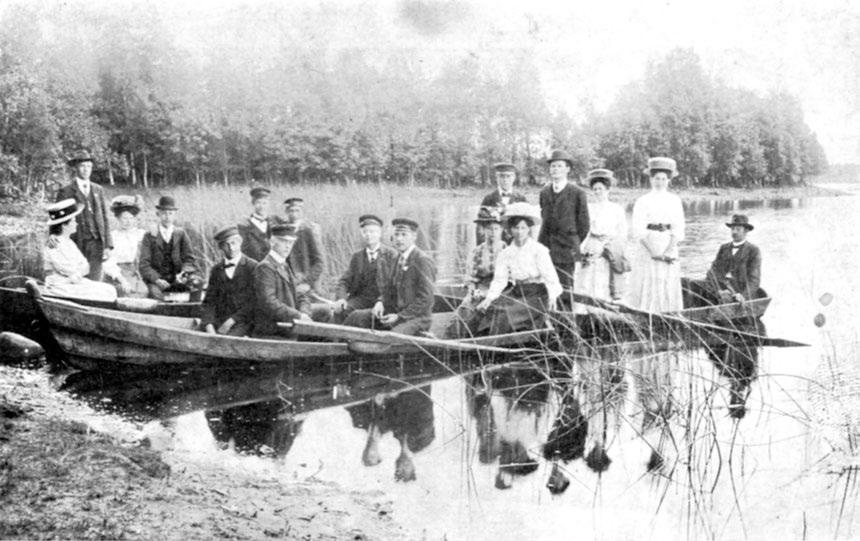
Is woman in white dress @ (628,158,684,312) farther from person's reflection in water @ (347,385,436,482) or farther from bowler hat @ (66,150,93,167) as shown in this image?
bowler hat @ (66,150,93,167)

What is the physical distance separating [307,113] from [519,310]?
5.07m

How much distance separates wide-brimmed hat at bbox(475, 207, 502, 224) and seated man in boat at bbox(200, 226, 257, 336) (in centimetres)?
201

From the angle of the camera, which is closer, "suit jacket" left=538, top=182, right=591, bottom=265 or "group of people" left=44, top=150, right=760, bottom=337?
"group of people" left=44, top=150, right=760, bottom=337

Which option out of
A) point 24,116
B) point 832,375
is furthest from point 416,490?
point 24,116

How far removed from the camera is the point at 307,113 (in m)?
10.3

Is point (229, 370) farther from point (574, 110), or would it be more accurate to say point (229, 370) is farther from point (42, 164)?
point (574, 110)

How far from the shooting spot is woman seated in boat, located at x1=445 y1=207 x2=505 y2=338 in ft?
22.1

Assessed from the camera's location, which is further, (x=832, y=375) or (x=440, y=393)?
(x=440, y=393)

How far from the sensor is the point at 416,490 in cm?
409

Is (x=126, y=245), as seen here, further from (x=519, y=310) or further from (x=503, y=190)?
(x=519, y=310)

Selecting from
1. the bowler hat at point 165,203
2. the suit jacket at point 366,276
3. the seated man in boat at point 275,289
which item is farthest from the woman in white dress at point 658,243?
the bowler hat at point 165,203

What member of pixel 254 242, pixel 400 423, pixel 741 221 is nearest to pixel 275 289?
pixel 254 242

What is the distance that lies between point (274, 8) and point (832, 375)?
5708 millimetres

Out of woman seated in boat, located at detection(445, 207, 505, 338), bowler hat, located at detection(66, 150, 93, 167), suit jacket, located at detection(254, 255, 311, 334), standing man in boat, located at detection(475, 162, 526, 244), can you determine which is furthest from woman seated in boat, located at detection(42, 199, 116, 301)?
standing man in boat, located at detection(475, 162, 526, 244)
